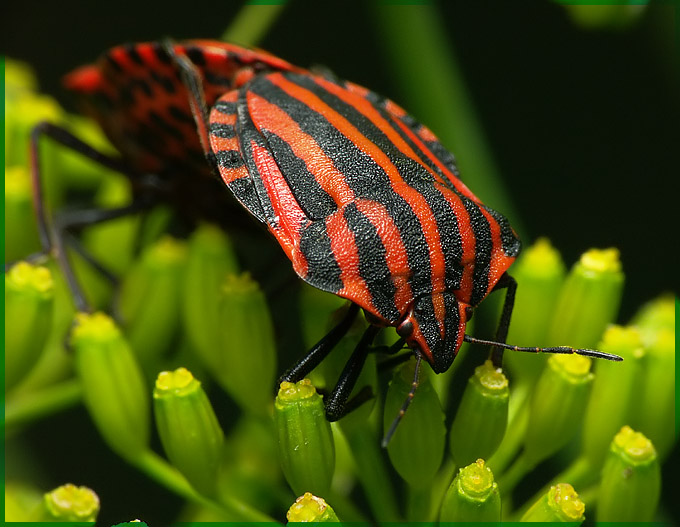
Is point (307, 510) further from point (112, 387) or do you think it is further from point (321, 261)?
point (112, 387)

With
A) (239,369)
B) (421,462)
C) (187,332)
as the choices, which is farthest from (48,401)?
(421,462)

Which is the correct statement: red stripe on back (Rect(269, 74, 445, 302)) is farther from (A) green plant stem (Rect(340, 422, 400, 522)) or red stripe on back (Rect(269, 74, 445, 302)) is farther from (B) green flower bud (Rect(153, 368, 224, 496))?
(B) green flower bud (Rect(153, 368, 224, 496))

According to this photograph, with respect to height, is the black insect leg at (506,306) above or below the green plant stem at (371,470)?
above

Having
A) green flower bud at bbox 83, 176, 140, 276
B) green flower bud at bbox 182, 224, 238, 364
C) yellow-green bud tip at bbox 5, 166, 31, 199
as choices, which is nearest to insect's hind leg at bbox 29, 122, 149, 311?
yellow-green bud tip at bbox 5, 166, 31, 199

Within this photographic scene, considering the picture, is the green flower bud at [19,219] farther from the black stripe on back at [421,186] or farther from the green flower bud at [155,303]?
the black stripe on back at [421,186]

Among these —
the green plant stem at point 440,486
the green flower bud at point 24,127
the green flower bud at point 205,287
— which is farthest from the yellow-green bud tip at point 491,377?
the green flower bud at point 24,127
